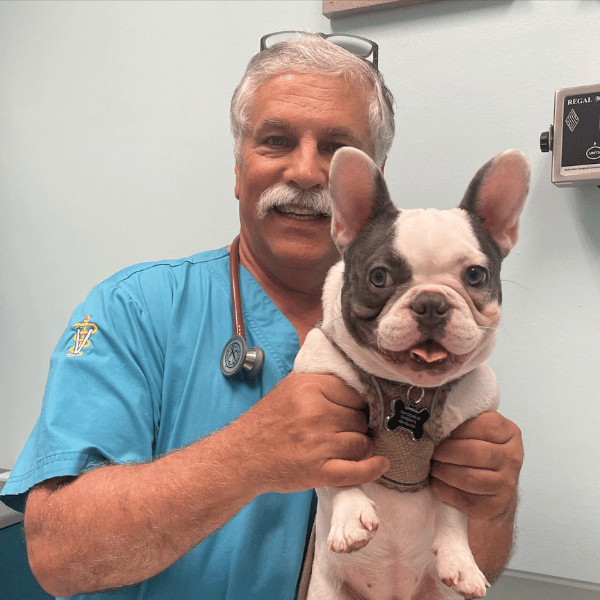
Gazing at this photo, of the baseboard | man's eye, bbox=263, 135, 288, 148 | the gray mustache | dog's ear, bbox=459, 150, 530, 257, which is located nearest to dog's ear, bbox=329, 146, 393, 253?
dog's ear, bbox=459, 150, 530, 257

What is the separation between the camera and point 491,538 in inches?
39.7

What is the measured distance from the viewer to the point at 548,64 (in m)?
1.41

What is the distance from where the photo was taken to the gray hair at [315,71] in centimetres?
127

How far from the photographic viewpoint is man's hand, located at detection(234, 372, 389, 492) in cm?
80

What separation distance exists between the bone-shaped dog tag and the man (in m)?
0.05

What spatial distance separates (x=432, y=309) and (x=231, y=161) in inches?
48.0

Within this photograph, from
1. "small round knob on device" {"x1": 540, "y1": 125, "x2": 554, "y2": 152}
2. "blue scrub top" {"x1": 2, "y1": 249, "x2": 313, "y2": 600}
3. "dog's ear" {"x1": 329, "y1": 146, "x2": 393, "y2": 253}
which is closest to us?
"dog's ear" {"x1": 329, "y1": 146, "x2": 393, "y2": 253}

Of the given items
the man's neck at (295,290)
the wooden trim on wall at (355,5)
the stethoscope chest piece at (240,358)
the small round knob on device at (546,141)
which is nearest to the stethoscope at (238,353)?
the stethoscope chest piece at (240,358)

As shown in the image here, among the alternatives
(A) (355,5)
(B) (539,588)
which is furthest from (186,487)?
(A) (355,5)

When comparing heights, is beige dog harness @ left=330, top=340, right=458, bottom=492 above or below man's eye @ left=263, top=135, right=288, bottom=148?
below

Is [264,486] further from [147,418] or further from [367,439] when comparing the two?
[147,418]

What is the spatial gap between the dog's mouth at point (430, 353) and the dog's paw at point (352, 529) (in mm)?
206

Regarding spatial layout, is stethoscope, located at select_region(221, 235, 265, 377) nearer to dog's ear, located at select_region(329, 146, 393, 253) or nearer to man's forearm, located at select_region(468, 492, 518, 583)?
dog's ear, located at select_region(329, 146, 393, 253)

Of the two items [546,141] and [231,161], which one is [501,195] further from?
[231,161]
